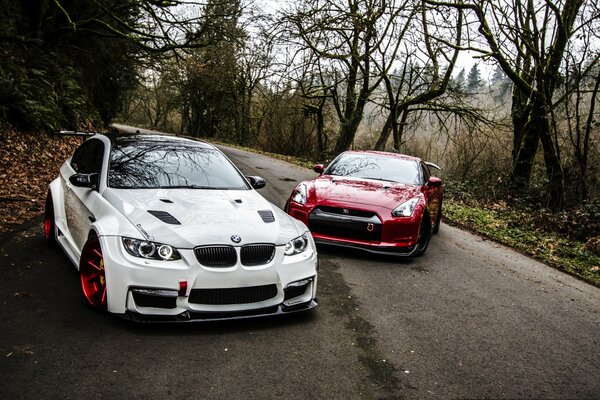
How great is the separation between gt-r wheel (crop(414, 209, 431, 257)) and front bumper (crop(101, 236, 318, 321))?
145 inches

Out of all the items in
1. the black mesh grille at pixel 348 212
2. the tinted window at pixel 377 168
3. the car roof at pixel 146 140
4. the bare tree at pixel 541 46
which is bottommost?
the black mesh grille at pixel 348 212

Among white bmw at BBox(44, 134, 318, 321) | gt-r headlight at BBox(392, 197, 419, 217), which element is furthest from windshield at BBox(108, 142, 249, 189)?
gt-r headlight at BBox(392, 197, 419, 217)

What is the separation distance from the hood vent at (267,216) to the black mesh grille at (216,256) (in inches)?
26.2

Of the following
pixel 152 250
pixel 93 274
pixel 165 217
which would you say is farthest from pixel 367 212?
pixel 93 274

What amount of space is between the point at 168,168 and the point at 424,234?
4024 millimetres

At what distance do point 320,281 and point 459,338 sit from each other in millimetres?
A: 1798

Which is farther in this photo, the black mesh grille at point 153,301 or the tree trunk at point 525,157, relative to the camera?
the tree trunk at point 525,157

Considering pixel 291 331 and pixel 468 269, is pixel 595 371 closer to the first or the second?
pixel 291 331

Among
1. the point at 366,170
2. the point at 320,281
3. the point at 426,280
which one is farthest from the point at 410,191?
the point at 320,281

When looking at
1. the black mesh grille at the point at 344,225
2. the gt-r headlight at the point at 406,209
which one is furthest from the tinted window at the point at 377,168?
the black mesh grille at the point at 344,225

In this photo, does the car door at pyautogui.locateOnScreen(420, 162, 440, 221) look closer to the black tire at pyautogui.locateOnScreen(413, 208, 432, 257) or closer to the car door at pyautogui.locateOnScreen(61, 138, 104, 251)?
the black tire at pyautogui.locateOnScreen(413, 208, 432, 257)

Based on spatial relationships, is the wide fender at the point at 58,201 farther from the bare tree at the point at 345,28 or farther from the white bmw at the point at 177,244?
the bare tree at the point at 345,28

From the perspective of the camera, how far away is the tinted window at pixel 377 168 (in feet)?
27.4

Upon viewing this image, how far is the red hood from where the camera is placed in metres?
7.15
